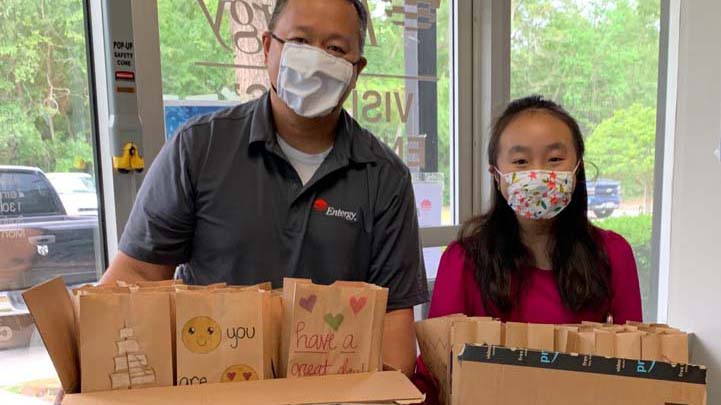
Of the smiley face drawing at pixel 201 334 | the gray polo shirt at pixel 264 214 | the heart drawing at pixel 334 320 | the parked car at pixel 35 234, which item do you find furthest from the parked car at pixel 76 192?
the heart drawing at pixel 334 320

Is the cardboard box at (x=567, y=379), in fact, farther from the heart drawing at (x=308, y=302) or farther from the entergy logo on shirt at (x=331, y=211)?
the entergy logo on shirt at (x=331, y=211)

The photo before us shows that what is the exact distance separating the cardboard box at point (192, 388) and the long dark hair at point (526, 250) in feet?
2.04

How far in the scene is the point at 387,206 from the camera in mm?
1291

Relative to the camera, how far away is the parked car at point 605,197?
2576 millimetres

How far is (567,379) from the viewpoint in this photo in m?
0.78

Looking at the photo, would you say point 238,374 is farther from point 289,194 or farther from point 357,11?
point 357,11

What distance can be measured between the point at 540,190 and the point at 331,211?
0.53 metres

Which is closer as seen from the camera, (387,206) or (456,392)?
(456,392)

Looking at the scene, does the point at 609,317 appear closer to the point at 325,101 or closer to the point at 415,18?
the point at 325,101

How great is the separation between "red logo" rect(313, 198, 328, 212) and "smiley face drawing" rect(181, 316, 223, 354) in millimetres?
495

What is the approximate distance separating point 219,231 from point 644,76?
215 cm

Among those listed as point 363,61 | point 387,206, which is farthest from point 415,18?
point 387,206

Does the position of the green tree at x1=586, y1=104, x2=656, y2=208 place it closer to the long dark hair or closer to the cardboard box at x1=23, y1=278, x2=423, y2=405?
the long dark hair

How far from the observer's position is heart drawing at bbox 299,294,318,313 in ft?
2.77
